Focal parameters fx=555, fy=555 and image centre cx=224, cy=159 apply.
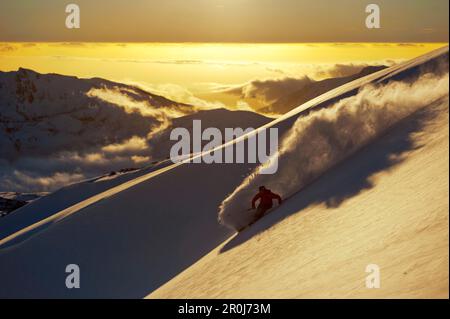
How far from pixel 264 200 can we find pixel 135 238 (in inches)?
263

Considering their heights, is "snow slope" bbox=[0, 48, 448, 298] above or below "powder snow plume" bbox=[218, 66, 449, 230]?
below

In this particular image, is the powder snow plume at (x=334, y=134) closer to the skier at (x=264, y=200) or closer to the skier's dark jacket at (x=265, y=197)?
the skier at (x=264, y=200)

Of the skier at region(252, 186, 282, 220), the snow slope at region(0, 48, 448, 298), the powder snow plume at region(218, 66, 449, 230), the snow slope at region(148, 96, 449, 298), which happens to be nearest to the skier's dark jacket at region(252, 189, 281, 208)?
the skier at region(252, 186, 282, 220)

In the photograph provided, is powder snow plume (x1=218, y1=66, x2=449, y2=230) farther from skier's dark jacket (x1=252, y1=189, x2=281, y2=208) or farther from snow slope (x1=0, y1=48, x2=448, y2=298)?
snow slope (x1=0, y1=48, x2=448, y2=298)

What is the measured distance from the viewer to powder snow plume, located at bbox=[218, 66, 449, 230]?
559 inches

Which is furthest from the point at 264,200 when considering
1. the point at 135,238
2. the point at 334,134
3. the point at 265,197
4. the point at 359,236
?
the point at 135,238

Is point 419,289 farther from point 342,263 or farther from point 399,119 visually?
point 399,119

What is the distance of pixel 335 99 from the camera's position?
18531 mm

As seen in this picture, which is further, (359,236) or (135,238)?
(135,238)

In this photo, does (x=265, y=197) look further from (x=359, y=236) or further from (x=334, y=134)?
(x=359, y=236)

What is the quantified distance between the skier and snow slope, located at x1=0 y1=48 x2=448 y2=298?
2698mm

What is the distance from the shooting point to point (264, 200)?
14.0 meters

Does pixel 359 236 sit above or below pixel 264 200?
below

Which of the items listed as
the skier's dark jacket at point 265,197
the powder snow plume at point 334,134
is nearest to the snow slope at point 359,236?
the skier's dark jacket at point 265,197
